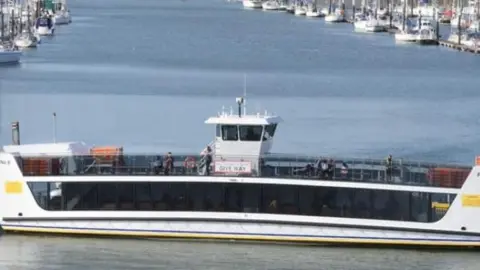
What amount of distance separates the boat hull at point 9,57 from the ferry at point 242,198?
85.9 m

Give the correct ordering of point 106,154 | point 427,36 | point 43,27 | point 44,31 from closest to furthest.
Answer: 1. point 106,154
2. point 427,36
3. point 43,27
4. point 44,31

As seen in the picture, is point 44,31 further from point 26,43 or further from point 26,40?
point 26,43

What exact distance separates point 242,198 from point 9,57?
90.3m

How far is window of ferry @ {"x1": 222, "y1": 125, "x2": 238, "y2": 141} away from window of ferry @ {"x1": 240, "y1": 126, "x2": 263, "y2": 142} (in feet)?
0.56

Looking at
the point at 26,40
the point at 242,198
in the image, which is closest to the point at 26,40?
the point at 26,40

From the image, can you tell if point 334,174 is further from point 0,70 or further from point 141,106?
point 0,70

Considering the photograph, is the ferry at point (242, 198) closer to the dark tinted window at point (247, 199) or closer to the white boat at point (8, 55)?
the dark tinted window at point (247, 199)

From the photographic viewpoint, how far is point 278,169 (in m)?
42.0

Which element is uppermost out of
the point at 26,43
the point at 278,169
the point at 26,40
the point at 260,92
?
the point at 278,169

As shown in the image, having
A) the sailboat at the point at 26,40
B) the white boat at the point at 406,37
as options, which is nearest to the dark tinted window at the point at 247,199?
the sailboat at the point at 26,40

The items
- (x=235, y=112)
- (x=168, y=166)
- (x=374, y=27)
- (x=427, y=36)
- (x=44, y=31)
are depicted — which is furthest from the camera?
(x=374, y=27)

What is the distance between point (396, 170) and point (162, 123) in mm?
36192

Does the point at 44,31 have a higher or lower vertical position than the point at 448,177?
lower

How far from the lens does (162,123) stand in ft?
253
